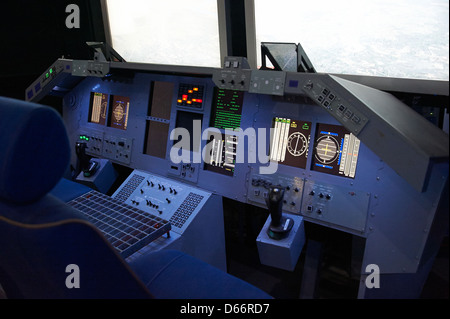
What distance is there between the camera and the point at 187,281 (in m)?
1.15

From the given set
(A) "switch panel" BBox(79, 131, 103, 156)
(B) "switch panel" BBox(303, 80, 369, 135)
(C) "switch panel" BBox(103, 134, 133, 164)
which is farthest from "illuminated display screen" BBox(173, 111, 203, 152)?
(B) "switch panel" BBox(303, 80, 369, 135)

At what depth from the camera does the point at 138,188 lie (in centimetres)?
209

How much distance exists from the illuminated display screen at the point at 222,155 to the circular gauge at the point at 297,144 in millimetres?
311

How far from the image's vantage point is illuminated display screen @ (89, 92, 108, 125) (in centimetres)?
254

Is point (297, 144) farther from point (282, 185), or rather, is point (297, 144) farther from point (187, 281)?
point (187, 281)

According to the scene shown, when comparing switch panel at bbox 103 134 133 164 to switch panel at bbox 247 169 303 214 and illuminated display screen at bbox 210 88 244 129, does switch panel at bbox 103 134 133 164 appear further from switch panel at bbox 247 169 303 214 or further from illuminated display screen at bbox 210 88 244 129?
switch panel at bbox 247 169 303 214

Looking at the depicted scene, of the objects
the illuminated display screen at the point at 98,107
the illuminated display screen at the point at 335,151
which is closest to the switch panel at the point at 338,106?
the illuminated display screen at the point at 335,151

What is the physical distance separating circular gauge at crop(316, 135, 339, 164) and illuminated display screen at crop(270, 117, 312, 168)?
59 mm

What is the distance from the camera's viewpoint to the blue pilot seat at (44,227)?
0.71 metres

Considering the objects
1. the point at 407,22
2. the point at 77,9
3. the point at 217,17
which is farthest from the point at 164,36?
the point at 407,22

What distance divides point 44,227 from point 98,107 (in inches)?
79.6

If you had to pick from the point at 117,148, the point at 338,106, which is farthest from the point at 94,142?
the point at 338,106

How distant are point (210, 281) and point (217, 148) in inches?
37.9

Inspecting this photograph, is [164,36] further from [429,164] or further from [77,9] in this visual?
[429,164]
